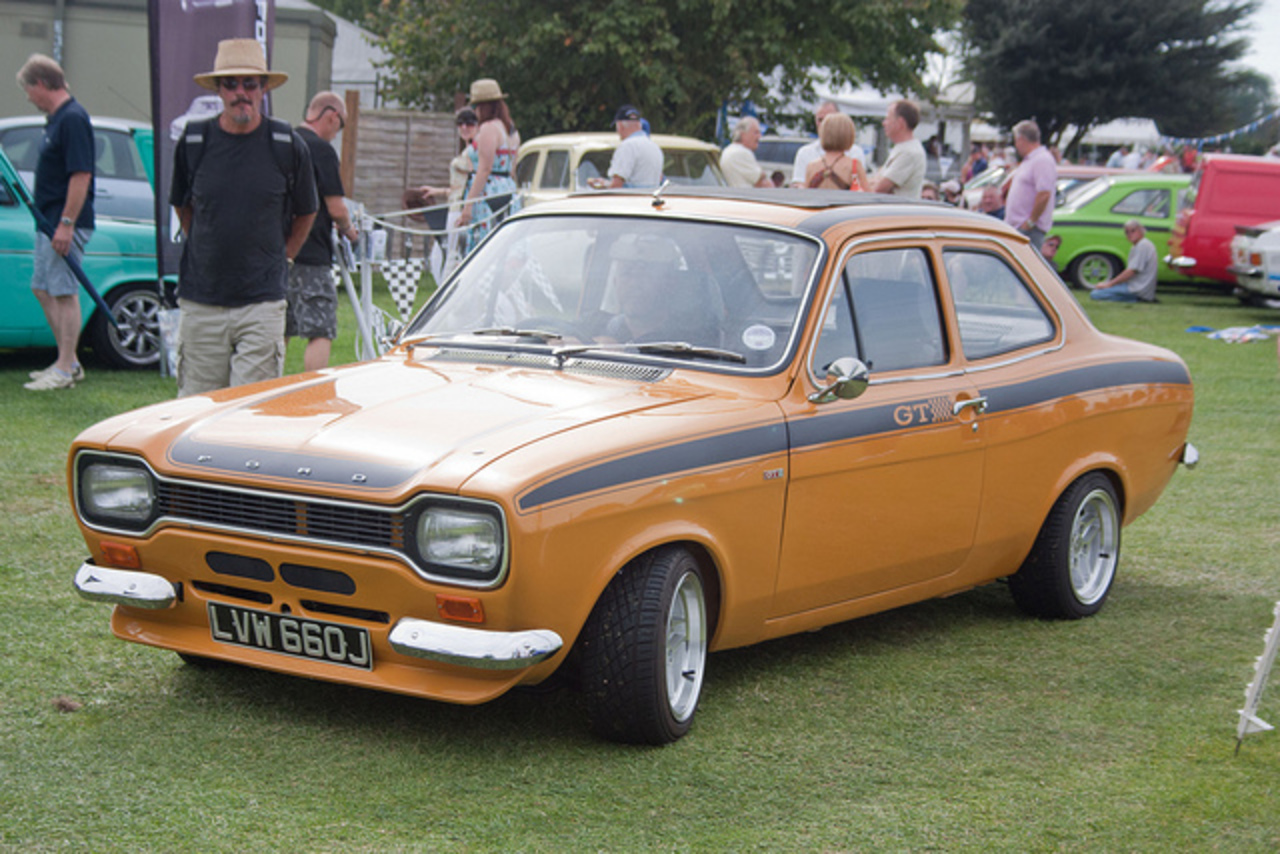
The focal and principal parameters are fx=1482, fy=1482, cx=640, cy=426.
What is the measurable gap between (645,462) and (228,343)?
10.4 feet

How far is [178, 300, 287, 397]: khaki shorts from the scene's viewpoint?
21.6 ft

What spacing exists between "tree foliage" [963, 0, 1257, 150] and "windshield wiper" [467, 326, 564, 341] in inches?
1772

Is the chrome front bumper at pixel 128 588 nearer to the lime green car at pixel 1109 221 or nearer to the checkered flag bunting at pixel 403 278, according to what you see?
the checkered flag bunting at pixel 403 278

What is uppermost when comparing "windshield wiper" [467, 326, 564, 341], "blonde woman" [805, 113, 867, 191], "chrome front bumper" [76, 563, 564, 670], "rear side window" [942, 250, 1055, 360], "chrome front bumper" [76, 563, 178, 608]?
"blonde woman" [805, 113, 867, 191]

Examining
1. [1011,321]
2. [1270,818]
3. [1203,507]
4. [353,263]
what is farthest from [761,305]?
[353,263]

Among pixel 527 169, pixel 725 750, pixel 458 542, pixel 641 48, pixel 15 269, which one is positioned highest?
pixel 641 48

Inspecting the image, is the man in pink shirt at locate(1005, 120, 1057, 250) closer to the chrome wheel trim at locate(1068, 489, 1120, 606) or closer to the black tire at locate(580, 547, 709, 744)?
the chrome wheel trim at locate(1068, 489, 1120, 606)

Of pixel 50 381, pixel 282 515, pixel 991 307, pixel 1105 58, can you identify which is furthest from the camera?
pixel 1105 58

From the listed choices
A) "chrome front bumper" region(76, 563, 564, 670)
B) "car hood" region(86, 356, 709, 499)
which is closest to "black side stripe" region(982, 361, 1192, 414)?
"car hood" region(86, 356, 709, 499)

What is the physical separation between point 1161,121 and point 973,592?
46912mm

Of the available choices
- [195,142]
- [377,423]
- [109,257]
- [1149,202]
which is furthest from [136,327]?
[1149,202]

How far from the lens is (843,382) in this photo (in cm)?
467

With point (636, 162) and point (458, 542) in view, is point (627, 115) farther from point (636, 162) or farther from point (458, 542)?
point (458, 542)

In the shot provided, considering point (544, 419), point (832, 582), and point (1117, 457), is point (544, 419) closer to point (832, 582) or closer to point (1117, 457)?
point (832, 582)
